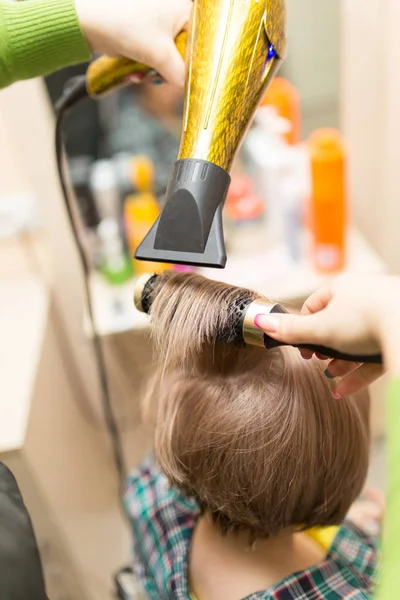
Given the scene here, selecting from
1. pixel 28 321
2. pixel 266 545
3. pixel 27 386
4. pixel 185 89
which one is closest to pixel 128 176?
pixel 28 321

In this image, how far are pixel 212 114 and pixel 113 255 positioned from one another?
71cm

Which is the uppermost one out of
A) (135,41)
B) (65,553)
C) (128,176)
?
(135,41)

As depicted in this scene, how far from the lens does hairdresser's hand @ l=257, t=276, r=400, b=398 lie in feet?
1.32

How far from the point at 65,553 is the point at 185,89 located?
775 millimetres

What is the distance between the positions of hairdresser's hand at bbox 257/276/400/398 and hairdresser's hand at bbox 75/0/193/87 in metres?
0.33

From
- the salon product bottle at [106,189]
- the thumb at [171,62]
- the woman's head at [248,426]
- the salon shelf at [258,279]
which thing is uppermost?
the thumb at [171,62]

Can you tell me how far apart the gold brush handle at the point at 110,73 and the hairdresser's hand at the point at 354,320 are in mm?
402

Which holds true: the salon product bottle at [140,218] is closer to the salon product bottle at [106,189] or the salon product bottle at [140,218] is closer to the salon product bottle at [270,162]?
the salon product bottle at [106,189]

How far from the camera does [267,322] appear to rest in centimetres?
48

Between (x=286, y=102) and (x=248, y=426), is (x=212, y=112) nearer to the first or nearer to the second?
(x=248, y=426)

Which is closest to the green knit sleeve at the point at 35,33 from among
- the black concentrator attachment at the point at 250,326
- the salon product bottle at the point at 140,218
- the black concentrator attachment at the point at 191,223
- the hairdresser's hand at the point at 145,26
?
the hairdresser's hand at the point at 145,26

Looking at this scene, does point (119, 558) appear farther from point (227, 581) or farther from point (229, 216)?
point (229, 216)

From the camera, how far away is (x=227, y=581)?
2.42 ft

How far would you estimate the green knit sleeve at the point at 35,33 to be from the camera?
2.19 feet
